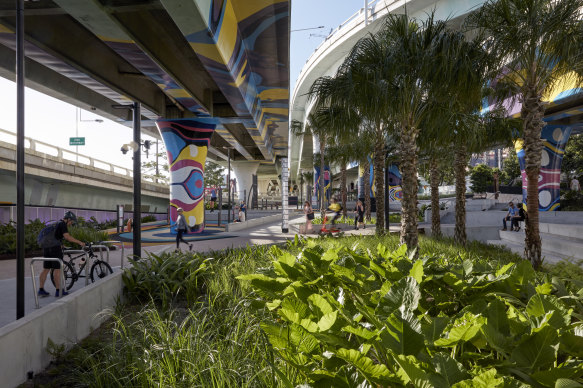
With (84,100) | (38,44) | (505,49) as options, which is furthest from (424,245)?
(84,100)

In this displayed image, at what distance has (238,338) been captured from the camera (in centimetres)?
343

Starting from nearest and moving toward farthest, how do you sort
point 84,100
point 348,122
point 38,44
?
point 38,44 < point 348,122 < point 84,100

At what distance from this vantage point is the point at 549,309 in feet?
6.32

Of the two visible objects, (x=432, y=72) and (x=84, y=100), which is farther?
(x=84, y=100)

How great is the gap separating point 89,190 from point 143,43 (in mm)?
19465

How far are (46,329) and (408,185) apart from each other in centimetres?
839

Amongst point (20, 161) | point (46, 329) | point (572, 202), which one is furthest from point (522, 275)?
point (572, 202)

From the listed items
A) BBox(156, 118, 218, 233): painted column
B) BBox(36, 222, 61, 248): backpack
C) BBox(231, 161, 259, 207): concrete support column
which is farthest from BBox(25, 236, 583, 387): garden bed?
BBox(231, 161, 259, 207): concrete support column

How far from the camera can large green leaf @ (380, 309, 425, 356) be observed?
5.53 feet

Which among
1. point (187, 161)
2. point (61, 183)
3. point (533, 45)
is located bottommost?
point (61, 183)

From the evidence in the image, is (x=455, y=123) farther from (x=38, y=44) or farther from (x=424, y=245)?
(x=38, y=44)

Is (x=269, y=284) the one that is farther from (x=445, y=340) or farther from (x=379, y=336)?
(x=445, y=340)

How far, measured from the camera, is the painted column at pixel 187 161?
19703mm

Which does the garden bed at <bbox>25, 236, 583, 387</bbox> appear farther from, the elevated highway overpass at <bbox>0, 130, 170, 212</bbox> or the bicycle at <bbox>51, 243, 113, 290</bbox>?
the elevated highway overpass at <bbox>0, 130, 170, 212</bbox>
